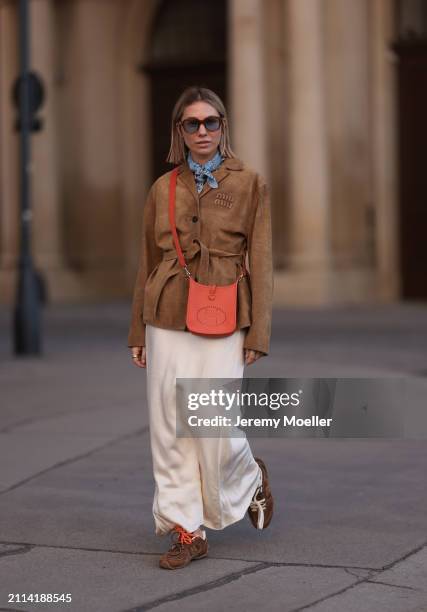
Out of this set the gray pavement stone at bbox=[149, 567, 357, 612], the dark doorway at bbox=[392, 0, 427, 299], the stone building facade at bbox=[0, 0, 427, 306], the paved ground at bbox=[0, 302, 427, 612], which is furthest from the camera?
the dark doorway at bbox=[392, 0, 427, 299]

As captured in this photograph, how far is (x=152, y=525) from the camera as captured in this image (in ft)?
21.5

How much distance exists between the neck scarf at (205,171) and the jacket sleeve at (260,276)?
18cm

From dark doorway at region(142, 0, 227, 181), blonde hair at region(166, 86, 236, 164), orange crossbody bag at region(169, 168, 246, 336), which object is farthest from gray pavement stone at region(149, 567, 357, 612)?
dark doorway at region(142, 0, 227, 181)

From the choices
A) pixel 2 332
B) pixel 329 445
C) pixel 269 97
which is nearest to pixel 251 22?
pixel 269 97

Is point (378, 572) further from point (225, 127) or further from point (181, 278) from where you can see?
point (225, 127)

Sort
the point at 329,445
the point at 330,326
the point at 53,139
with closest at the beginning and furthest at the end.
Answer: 1. the point at 329,445
2. the point at 330,326
3. the point at 53,139

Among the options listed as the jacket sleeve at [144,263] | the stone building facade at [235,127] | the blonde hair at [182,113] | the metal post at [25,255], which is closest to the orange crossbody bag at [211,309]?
the jacket sleeve at [144,263]

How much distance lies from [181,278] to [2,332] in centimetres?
1303

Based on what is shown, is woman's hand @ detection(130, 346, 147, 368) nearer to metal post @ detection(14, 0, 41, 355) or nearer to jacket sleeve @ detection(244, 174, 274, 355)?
jacket sleeve @ detection(244, 174, 274, 355)

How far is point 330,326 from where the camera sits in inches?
720

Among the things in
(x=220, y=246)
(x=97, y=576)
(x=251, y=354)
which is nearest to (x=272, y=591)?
(x=97, y=576)

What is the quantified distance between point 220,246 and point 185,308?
0.28m

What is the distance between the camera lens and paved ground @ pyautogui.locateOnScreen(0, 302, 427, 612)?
5.32 m

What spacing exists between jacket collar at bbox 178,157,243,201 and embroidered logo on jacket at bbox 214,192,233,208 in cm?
5
